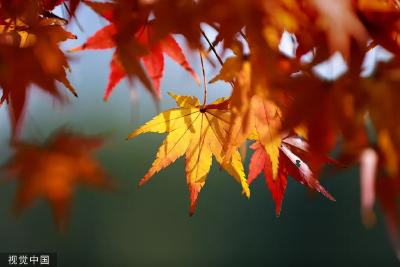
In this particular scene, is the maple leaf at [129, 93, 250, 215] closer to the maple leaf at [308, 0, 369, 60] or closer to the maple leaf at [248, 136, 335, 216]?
the maple leaf at [248, 136, 335, 216]

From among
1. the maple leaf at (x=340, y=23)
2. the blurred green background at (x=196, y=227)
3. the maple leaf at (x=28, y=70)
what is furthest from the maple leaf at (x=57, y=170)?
the blurred green background at (x=196, y=227)

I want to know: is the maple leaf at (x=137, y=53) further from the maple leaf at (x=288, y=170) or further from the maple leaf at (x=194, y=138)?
the maple leaf at (x=288, y=170)

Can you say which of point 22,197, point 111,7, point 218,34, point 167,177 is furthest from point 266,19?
point 167,177

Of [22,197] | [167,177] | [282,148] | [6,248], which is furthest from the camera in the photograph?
[167,177]

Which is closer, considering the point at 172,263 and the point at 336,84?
the point at 336,84

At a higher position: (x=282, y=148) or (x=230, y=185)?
(x=230, y=185)

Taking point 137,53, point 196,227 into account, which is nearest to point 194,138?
point 137,53

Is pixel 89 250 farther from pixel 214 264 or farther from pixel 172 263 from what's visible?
pixel 214 264
